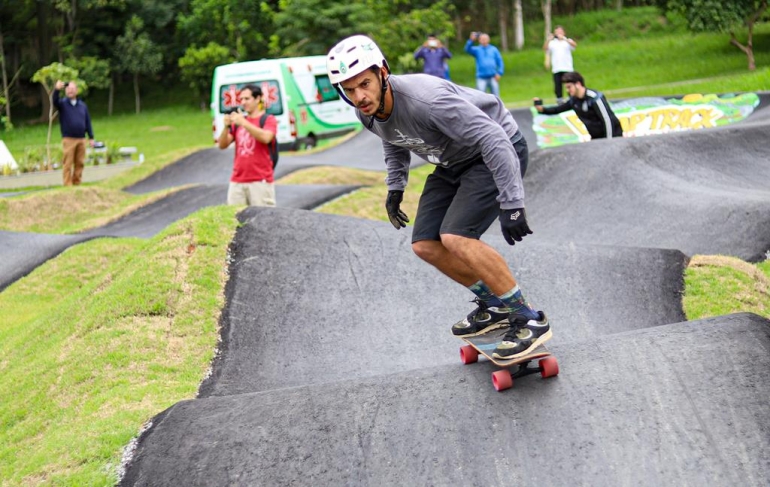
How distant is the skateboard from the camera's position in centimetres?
524

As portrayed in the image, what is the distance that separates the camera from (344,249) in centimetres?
944

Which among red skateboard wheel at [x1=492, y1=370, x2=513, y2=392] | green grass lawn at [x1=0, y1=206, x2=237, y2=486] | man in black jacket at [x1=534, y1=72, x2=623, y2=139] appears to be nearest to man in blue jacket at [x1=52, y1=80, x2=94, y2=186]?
green grass lawn at [x1=0, y1=206, x2=237, y2=486]

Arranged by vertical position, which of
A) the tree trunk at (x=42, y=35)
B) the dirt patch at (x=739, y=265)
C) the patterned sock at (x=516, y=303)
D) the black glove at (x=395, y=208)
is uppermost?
the tree trunk at (x=42, y=35)

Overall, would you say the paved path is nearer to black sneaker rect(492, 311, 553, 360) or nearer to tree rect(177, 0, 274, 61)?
black sneaker rect(492, 311, 553, 360)

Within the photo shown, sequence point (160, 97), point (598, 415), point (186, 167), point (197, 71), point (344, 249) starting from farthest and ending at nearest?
point (160, 97)
point (197, 71)
point (186, 167)
point (344, 249)
point (598, 415)

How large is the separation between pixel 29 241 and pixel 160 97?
3813 cm

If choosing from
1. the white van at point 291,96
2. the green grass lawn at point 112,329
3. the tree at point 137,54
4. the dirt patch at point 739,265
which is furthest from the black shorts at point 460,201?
the tree at point 137,54

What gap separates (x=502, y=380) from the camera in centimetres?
523

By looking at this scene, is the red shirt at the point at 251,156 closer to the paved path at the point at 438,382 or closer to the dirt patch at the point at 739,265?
the paved path at the point at 438,382

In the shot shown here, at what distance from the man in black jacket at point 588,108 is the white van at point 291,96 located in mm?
11777

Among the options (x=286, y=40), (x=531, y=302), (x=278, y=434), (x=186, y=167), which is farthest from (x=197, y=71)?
(x=278, y=434)

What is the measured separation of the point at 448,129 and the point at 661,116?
17336 millimetres

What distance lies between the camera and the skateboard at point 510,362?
5.24m

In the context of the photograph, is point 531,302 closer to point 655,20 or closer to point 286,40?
point 286,40
